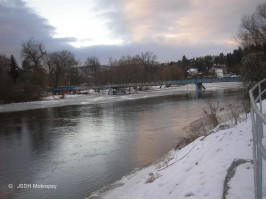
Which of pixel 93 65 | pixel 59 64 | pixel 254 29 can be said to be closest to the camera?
pixel 254 29

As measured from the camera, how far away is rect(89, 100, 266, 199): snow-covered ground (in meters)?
4.54

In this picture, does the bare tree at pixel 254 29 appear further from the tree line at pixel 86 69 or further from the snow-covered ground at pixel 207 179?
the snow-covered ground at pixel 207 179

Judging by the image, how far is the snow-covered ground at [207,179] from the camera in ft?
14.9

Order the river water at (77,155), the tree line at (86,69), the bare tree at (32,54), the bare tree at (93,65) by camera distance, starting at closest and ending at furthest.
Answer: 1. the river water at (77,155)
2. the tree line at (86,69)
3. the bare tree at (32,54)
4. the bare tree at (93,65)

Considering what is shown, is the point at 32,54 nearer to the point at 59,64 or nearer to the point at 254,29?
the point at 59,64

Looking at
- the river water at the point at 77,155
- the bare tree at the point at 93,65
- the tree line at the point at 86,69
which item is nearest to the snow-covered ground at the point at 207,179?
the river water at the point at 77,155

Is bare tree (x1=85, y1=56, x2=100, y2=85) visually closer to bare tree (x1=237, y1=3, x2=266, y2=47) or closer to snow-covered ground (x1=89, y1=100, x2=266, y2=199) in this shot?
bare tree (x1=237, y1=3, x2=266, y2=47)

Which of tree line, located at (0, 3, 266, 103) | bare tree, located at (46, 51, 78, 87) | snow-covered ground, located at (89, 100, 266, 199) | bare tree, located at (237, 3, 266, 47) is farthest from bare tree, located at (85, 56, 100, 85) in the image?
snow-covered ground, located at (89, 100, 266, 199)

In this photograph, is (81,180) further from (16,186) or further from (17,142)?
(17,142)

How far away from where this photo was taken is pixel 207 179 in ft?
17.0

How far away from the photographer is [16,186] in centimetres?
897

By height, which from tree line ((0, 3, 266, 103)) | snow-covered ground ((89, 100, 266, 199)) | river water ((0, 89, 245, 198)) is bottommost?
river water ((0, 89, 245, 198))

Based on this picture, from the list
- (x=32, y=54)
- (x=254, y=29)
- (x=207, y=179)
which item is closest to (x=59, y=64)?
(x=32, y=54)

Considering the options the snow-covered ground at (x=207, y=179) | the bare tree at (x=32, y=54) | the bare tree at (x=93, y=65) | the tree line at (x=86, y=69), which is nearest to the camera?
the snow-covered ground at (x=207, y=179)
